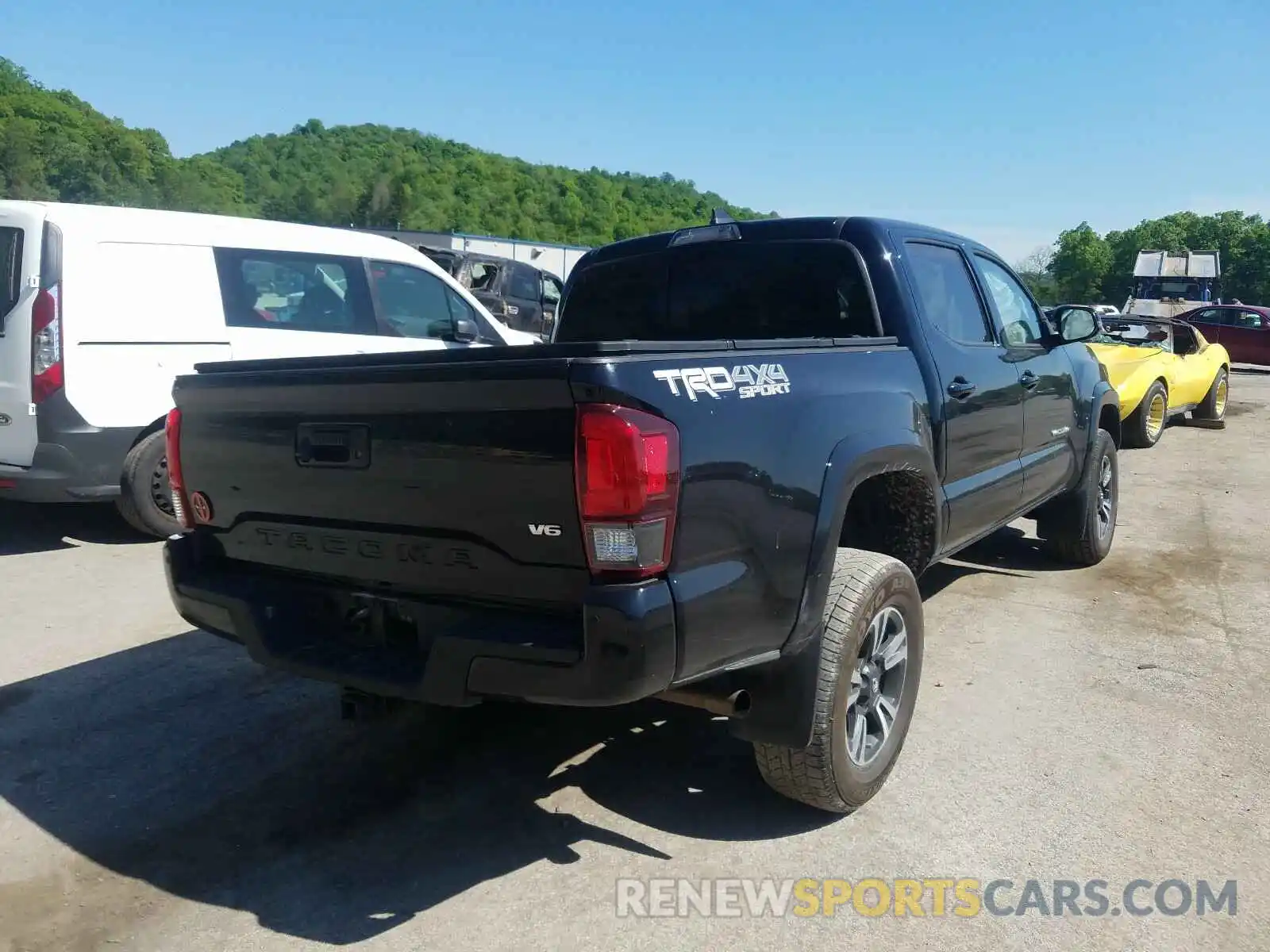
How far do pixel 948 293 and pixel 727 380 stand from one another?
6.97ft

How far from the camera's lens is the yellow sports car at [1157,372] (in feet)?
35.4

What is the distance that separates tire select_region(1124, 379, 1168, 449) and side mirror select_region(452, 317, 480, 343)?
24.9 feet

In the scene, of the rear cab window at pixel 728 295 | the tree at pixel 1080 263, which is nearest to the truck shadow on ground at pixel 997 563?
the rear cab window at pixel 728 295

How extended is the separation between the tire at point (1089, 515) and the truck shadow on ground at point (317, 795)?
3.21 meters

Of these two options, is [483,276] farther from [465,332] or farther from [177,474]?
[177,474]

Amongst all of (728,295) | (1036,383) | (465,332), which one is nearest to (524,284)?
(465,332)

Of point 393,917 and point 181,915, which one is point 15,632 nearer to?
point 181,915

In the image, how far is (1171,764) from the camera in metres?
3.67

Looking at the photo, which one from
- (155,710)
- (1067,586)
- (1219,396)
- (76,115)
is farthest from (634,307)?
(76,115)

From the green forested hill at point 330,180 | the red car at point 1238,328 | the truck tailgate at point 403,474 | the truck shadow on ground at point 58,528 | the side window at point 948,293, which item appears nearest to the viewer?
the truck tailgate at point 403,474

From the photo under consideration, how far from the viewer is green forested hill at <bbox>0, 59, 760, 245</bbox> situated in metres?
58.9

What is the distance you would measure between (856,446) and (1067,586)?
3491mm

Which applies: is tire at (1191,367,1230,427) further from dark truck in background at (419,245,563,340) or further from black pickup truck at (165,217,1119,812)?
black pickup truck at (165,217,1119,812)

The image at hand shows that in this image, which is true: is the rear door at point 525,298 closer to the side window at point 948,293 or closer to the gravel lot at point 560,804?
the gravel lot at point 560,804
